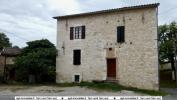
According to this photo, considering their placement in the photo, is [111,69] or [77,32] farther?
[77,32]

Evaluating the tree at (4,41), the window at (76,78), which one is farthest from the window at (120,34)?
the tree at (4,41)

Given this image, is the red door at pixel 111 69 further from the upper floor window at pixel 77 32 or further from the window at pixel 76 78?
the upper floor window at pixel 77 32

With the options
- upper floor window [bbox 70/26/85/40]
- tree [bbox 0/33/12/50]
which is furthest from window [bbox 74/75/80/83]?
tree [bbox 0/33/12/50]

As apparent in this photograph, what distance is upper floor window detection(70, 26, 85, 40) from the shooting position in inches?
1222

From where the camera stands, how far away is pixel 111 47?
29.4 m

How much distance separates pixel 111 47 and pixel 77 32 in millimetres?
4232

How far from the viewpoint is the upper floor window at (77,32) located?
31031 millimetres

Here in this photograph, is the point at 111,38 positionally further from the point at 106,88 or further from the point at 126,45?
the point at 106,88

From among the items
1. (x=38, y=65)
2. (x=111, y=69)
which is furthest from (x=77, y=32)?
(x=111, y=69)

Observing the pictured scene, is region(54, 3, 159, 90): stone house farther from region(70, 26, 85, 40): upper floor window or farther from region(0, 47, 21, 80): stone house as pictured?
region(0, 47, 21, 80): stone house

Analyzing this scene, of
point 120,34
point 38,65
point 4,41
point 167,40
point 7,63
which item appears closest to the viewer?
point 120,34

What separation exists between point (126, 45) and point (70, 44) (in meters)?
6.25

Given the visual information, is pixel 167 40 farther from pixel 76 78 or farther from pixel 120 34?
pixel 76 78

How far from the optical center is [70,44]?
3164 cm
